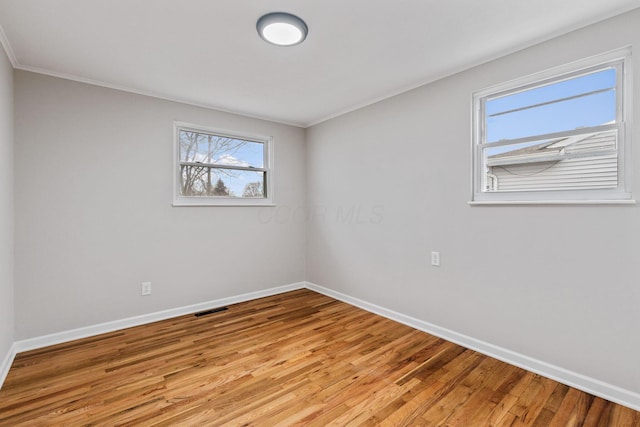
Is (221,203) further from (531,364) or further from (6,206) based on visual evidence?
(531,364)

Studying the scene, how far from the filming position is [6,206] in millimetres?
2264

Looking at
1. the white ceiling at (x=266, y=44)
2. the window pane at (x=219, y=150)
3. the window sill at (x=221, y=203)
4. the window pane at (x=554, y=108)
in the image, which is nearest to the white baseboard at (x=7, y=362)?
the window sill at (x=221, y=203)

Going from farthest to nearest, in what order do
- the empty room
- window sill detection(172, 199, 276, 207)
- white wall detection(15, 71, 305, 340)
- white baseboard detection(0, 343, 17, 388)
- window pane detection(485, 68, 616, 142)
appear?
window sill detection(172, 199, 276, 207), white wall detection(15, 71, 305, 340), white baseboard detection(0, 343, 17, 388), window pane detection(485, 68, 616, 142), the empty room

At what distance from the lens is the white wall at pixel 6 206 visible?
2145 millimetres

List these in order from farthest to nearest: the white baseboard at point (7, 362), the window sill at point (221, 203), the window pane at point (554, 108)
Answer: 1. the window sill at point (221, 203)
2. the white baseboard at point (7, 362)
3. the window pane at point (554, 108)

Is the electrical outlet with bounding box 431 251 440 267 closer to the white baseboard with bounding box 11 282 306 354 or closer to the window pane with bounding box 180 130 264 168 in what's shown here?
the white baseboard with bounding box 11 282 306 354

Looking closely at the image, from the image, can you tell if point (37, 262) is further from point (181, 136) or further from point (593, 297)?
point (593, 297)

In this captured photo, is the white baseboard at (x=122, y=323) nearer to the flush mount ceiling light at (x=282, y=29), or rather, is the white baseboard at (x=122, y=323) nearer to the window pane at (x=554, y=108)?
the flush mount ceiling light at (x=282, y=29)

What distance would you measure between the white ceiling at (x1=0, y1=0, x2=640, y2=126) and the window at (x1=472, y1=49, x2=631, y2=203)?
0.32m

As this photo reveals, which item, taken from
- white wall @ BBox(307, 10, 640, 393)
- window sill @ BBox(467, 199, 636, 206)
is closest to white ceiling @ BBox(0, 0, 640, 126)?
white wall @ BBox(307, 10, 640, 393)

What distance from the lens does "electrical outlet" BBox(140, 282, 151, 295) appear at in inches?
123

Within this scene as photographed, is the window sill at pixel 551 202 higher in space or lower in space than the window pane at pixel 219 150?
lower

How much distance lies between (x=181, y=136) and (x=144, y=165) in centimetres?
54

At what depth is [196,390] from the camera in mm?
2004
